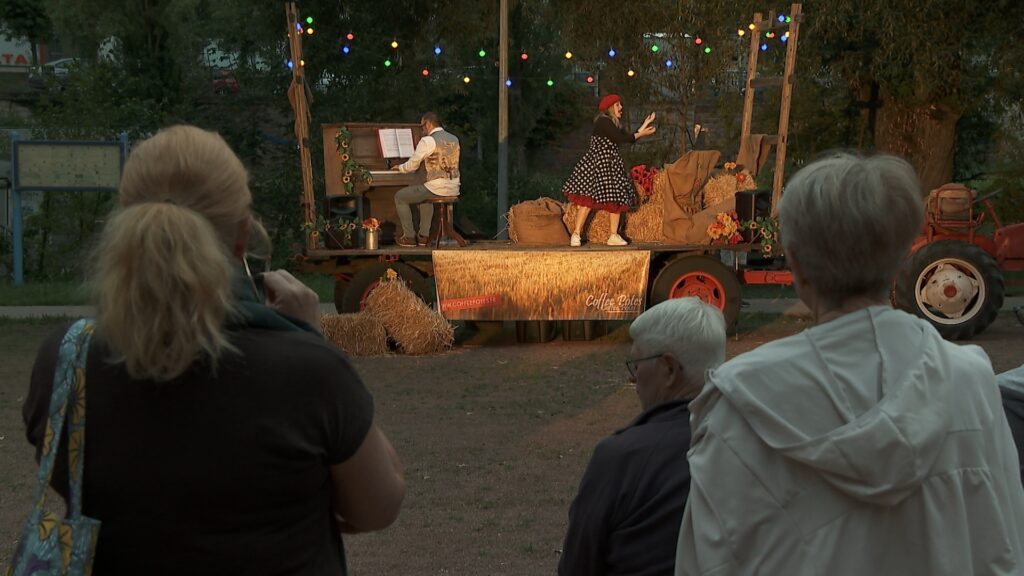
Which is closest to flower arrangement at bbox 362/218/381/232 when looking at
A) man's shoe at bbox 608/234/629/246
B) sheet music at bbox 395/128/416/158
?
sheet music at bbox 395/128/416/158

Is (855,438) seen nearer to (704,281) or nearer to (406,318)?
(406,318)

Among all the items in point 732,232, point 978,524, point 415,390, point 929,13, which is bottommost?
point 415,390

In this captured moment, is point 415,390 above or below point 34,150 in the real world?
below

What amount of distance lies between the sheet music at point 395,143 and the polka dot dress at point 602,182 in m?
2.00

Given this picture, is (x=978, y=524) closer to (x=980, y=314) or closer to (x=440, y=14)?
(x=980, y=314)

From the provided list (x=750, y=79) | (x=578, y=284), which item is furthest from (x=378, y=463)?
(x=750, y=79)

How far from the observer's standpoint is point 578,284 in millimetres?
11773

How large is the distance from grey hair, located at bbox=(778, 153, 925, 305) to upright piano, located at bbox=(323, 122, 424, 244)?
10739 mm

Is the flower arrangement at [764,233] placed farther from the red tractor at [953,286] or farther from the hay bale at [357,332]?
the hay bale at [357,332]

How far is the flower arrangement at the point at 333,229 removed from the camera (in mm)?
12164

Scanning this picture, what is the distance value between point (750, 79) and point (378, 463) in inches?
467

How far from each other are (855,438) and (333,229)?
1052 centimetres

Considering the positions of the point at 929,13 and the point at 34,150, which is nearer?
the point at 929,13

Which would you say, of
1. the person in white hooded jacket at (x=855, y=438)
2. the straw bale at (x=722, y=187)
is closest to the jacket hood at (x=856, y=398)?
the person in white hooded jacket at (x=855, y=438)
